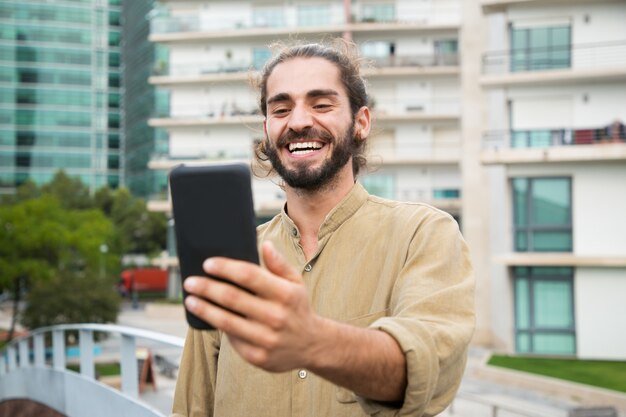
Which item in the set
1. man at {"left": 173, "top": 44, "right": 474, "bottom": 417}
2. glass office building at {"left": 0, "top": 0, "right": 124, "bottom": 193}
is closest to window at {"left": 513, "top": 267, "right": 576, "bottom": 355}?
man at {"left": 173, "top": 44, "right": 474, "bottom": 417}

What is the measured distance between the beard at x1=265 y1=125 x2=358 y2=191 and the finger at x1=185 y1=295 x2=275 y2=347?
3.22 feet

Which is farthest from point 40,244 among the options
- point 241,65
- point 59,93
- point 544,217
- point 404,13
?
point 59,93

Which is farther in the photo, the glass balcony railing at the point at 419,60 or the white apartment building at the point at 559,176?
the glass balcony railing at the point at 419,60

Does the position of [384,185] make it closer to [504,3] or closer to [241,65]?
[241,65]

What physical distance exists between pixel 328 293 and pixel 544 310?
20.2 m

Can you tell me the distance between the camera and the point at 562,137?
21.2 m

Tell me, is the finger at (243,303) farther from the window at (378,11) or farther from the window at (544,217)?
the window at (378,11)

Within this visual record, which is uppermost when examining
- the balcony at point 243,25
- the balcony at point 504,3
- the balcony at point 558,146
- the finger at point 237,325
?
the balcony at point 243,25

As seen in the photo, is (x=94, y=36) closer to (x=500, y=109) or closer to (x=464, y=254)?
(x=500, y=109)

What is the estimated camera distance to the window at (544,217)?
21.1 meters

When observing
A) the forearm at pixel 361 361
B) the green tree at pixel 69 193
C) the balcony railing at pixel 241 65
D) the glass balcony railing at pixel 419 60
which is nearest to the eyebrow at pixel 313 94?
the forearm at pixel 361 361

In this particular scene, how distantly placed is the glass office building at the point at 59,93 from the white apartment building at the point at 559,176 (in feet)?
194

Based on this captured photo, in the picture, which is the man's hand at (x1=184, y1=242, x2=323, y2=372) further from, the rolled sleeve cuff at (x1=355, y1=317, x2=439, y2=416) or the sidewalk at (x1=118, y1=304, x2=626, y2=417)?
the sidewalk at (x1=118, y1=304, x2=626, y2=417)

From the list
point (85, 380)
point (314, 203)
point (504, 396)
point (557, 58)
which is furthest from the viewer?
point (557, 58)
